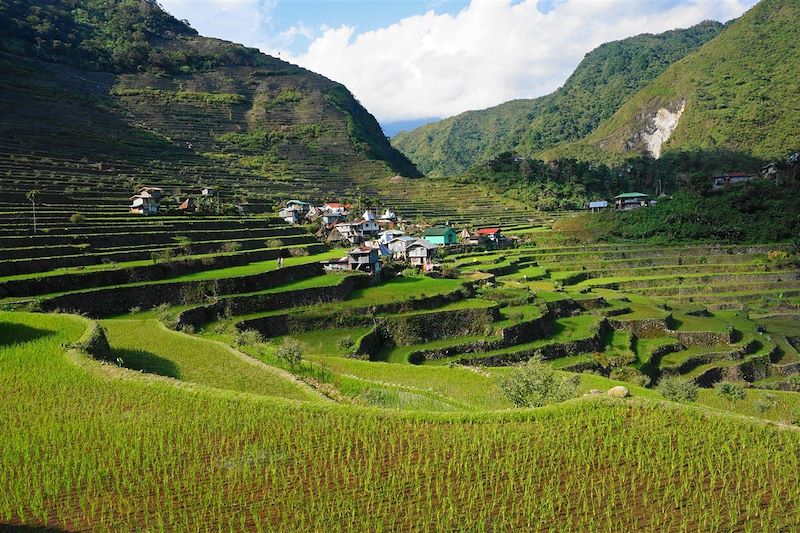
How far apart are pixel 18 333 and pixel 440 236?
4420cm

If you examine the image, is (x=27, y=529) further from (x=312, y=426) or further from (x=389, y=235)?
(x=389, y=235)

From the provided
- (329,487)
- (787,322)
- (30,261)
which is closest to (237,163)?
(30,261)

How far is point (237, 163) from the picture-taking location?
79.5m

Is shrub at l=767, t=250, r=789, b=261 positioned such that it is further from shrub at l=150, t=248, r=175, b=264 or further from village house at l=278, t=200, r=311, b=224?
shrub at l=150, t=248, r=175, b=264

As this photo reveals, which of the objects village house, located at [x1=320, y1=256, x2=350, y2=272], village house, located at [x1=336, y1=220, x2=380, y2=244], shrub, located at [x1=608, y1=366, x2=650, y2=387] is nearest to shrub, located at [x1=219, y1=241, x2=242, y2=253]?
village house, located at [x1=320, y1=256, x2=350, y2=272]

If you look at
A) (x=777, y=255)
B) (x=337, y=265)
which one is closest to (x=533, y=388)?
(x=337, y=265)

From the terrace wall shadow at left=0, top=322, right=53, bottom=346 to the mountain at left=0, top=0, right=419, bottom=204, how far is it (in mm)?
37397

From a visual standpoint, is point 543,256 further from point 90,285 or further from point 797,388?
point 90,285

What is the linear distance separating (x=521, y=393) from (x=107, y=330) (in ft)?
45.5

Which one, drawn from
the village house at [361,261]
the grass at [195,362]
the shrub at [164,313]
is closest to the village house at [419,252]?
the village house at [361,261]

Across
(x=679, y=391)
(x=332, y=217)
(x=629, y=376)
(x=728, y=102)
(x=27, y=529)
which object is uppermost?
(x=728, y=102)

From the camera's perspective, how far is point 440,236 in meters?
55.6

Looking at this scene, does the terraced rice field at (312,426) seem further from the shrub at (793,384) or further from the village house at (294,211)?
the village house at (294,211)

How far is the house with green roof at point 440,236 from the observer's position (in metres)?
55.6
